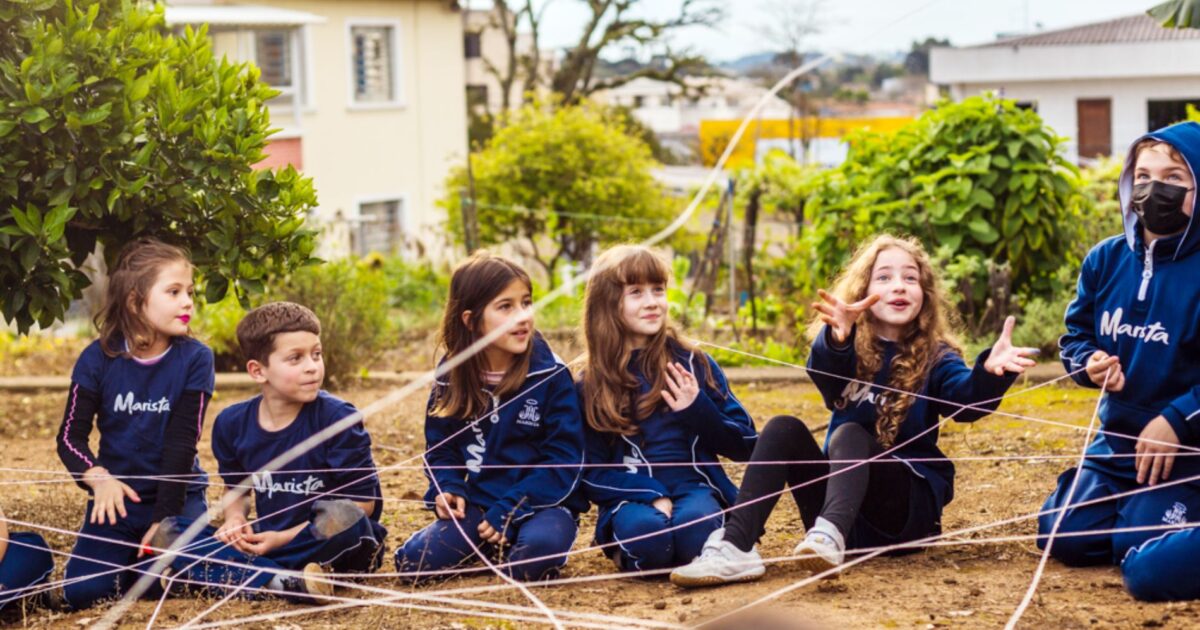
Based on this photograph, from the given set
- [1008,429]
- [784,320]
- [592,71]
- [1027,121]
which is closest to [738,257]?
[784,320]

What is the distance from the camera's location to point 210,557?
4398 millimetres

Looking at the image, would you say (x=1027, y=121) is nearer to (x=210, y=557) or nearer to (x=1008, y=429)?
(x=1008, y=429)

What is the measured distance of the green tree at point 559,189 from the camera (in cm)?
1667

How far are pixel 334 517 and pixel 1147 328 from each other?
242 cm

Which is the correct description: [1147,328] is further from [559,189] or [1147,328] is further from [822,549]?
[559,189]

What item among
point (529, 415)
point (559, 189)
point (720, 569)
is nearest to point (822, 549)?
point (720, 569)

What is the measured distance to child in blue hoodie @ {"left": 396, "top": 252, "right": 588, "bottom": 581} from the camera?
4.45 m

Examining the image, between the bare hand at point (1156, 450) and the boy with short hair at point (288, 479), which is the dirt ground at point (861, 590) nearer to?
the boy with short hair at point (288, 479)

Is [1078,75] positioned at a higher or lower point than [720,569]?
higher

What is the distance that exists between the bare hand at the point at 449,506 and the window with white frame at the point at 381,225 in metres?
19.4

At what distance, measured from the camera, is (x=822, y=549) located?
401cm

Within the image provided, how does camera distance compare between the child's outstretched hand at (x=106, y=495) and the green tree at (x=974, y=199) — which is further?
the green tree at (x=974, y=199)

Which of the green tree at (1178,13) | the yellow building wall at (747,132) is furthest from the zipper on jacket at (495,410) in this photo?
the yellow building wall at (747,132)

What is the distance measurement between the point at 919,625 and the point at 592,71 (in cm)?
3246
